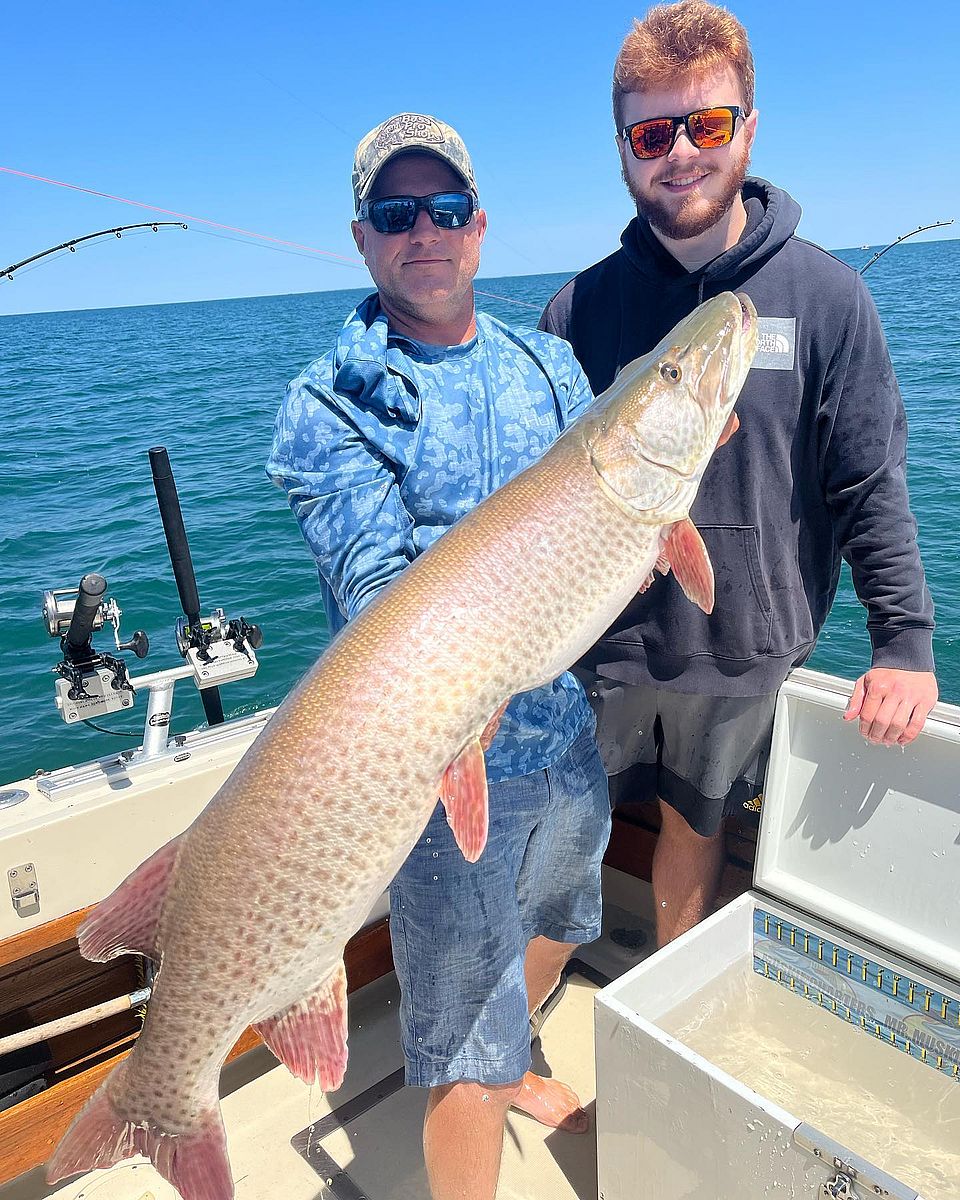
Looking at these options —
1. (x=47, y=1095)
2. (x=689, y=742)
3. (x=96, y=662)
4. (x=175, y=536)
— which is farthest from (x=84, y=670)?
(x=689, y=742)

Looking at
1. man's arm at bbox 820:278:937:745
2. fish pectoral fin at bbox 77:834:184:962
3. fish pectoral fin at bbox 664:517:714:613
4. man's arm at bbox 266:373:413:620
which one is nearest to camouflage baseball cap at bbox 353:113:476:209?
man's arm at bbox 266:373:413:620

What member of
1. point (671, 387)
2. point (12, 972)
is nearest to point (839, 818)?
point (671, 387)

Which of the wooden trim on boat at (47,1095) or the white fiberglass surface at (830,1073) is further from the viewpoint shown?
the wooden trim on boat at (47,1095)

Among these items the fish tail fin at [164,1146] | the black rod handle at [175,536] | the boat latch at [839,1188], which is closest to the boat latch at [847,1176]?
the boat latch at [839,1188]

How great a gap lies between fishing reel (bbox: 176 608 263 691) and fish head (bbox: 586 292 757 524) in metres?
2.24

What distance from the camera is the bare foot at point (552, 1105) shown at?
3157mm

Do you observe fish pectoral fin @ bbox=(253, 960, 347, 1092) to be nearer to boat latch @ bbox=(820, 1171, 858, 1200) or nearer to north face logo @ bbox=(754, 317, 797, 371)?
boat latch @ bbox=(820, 1171, 858, 1200)

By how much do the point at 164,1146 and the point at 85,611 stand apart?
87.8 inches

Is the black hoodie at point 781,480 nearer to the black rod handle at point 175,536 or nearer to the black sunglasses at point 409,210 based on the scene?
the black sunglasses at point 409,210

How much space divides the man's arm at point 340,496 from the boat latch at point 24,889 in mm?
1559

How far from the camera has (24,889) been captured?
9.89ft

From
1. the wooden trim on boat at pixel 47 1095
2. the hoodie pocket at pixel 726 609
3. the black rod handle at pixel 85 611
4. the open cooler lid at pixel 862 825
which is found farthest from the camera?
the black rod handle at pixel 85 611

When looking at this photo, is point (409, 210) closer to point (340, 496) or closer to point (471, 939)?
point (340, 496)

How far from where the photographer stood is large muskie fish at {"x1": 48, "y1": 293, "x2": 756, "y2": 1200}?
185cm
